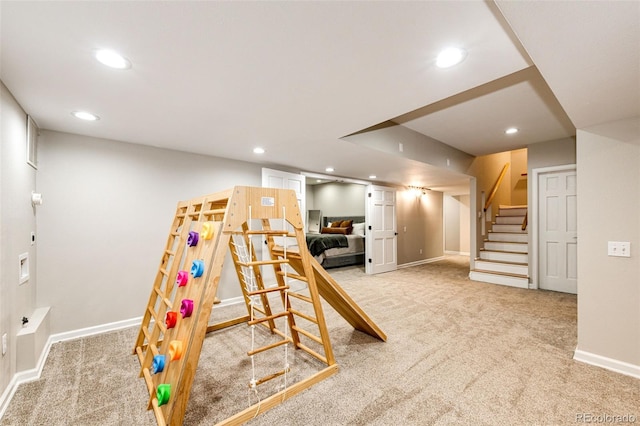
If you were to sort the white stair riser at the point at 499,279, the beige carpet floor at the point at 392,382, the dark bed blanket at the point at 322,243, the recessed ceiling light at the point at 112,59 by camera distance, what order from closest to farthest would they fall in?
the recessed ceiling light at the point at 112,59 → the beige carpet floor at the point at 392,382 → the white stair riser at the point at 499,279 → the dark bed blanket at the point at 322,243

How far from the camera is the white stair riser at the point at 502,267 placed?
16.6ft

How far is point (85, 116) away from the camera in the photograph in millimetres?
2504

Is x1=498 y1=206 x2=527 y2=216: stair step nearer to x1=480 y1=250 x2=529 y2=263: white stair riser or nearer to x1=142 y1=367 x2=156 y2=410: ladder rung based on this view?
x1=480 y1=250 x2=529 y2=263: white stair riser

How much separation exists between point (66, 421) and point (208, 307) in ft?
3.79

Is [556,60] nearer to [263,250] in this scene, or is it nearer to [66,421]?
[66,421]

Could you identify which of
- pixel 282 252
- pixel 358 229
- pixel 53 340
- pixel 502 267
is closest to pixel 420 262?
pixel 358 229

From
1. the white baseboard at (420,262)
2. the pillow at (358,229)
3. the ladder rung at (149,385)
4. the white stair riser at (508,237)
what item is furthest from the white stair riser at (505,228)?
the ladder rung at (149,385)

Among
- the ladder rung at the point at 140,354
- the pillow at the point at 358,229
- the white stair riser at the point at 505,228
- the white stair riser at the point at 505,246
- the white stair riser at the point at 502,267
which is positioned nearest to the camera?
the ladder rung at the point at 140,354

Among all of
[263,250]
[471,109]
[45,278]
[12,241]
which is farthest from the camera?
[263,250]

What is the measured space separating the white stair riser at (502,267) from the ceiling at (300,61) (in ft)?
10.6

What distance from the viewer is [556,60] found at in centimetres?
145

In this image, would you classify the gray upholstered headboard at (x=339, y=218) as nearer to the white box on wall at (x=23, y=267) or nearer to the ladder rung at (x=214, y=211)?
the ladder rung at (x=214, y=211)

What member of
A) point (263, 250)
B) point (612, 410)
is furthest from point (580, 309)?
point (263, 250)

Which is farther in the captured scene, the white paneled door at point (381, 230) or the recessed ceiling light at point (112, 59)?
the white paneled door at point (381, 230)
